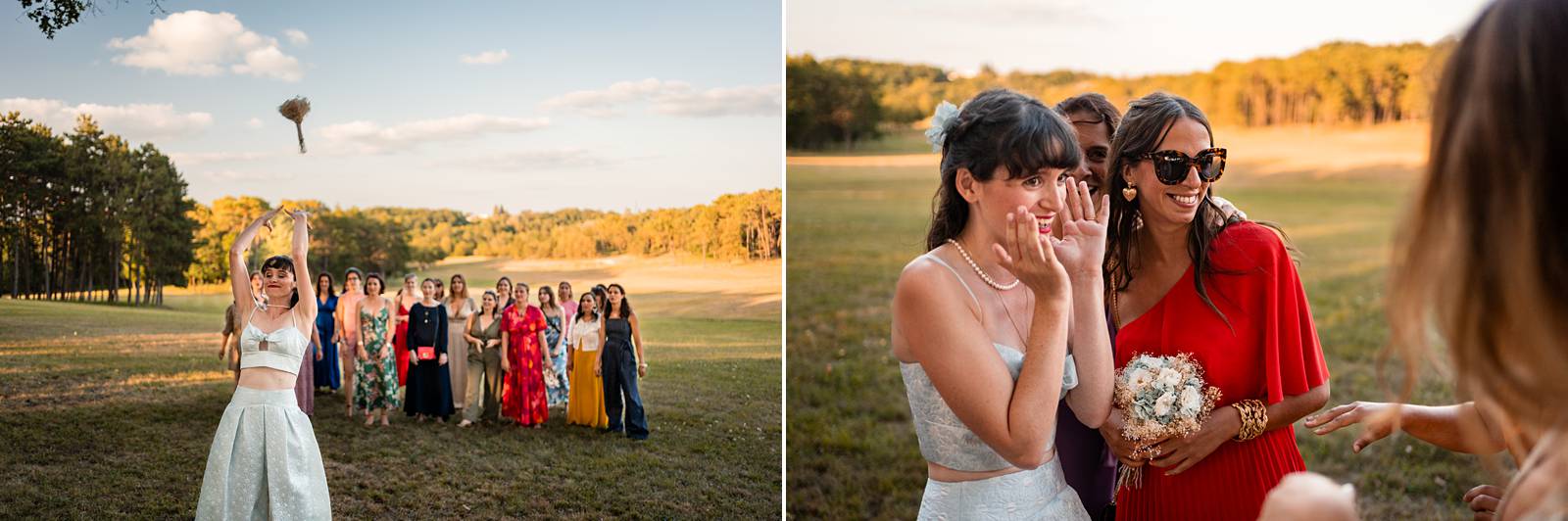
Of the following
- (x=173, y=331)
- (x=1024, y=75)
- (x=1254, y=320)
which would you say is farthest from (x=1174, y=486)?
(x=1024, y=75)

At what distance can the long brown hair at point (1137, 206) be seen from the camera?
2.66m

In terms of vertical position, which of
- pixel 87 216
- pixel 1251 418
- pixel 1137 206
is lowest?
pixel 1251 418

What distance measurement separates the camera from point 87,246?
355 inches

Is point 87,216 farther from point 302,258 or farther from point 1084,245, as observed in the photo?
point 1084,245

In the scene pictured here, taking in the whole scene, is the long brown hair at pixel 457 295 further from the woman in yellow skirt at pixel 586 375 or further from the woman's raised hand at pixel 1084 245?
the woman's raised hand at pixel 1084 245

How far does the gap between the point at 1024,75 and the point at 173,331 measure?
474 inches

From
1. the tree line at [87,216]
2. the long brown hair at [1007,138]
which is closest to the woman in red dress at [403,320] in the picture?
the tree line at [87,216]

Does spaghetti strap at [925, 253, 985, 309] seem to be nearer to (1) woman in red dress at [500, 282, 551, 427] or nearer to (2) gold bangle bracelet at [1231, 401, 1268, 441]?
(2) gold bangle bracelet at [1231, 401, 1268, 441]

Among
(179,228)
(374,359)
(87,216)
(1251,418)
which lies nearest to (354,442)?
(374,359)

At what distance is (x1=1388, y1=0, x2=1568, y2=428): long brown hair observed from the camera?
1.00 meters


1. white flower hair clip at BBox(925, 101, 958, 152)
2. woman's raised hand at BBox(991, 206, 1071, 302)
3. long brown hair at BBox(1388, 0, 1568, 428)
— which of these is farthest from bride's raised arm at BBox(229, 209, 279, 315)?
long brown hair at BBox(1388, 0, 1568, 428)

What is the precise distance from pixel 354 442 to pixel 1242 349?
335 inches

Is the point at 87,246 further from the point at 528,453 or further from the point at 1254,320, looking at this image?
the point at 1254,320

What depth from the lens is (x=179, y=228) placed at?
9.57 metres
